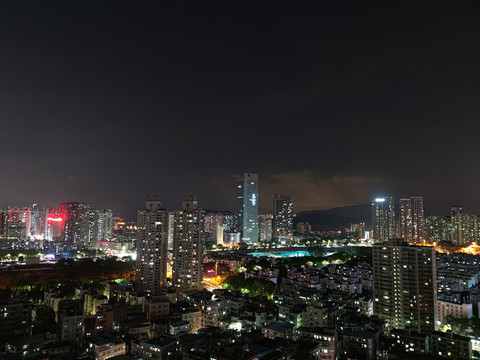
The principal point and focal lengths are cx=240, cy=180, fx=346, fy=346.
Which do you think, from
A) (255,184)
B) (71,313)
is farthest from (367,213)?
(71,313)

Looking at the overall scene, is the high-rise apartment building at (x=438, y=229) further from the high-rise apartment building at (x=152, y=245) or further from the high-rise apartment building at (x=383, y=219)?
the high-rise apartment building at (x=152, y=245)

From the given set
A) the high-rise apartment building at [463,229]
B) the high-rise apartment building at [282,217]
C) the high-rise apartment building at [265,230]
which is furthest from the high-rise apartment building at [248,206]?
the high-rise apartment building at [463,229]

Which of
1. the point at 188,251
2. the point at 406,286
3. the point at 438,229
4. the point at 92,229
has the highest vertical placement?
the point at 438,229

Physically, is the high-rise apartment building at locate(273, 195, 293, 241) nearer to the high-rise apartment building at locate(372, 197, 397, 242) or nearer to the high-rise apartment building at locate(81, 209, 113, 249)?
the high-rise apartment building at locate(372, 197, 397, 242)

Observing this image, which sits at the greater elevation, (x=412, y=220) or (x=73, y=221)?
(x=412, y=220)

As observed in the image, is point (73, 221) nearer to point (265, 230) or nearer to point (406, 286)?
point (265, 230)

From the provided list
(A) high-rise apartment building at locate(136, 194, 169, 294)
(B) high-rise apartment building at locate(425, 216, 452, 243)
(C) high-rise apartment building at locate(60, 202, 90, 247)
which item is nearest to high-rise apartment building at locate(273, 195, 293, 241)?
(B) high-rise apartment building at locate(425, 216, 452, 243)

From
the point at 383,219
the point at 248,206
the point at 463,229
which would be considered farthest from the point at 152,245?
the point at 383,219
